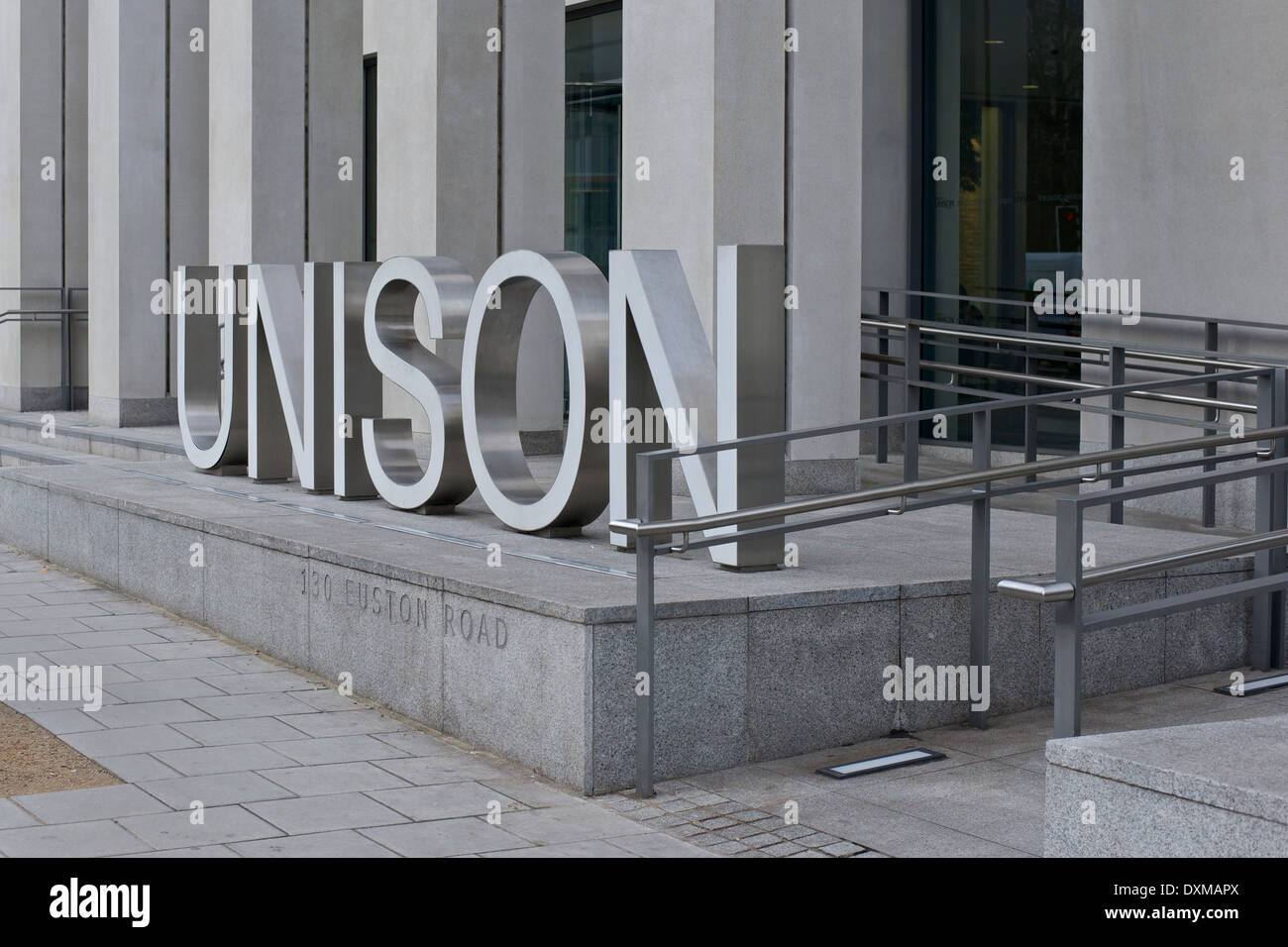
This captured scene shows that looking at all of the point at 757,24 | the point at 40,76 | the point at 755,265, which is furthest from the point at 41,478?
the point at 40,76

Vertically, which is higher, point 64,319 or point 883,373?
point 64,319

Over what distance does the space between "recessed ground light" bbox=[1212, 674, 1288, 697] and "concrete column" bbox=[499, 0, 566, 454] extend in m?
6.85

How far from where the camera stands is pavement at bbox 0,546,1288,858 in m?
5.95

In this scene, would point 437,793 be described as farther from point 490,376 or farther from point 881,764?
point 490,376

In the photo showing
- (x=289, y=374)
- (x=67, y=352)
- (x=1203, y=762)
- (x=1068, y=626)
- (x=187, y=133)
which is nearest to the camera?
(x=1203, y=762)

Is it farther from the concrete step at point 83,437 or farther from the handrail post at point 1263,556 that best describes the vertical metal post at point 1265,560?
the concrete step at point 83,437

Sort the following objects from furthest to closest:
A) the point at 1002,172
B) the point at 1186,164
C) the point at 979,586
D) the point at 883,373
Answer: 1. the point at 883,373
2. the point at 1002,172
3. the point at 1186,164
4. the point at 979,586

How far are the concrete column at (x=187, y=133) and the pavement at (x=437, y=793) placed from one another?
10259mm

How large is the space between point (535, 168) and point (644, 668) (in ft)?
25.7

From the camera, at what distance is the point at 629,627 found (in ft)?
21.6

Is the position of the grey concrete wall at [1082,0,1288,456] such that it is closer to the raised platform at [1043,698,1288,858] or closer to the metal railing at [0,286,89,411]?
the raised platform at [1043,698,1288,858]

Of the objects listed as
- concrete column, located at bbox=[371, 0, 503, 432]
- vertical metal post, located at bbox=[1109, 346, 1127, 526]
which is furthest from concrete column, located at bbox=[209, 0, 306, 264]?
vertical metal post, located at bbox=[1109, 346, 1127, 526]

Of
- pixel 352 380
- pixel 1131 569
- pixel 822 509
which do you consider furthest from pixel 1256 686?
pixel 352 380
